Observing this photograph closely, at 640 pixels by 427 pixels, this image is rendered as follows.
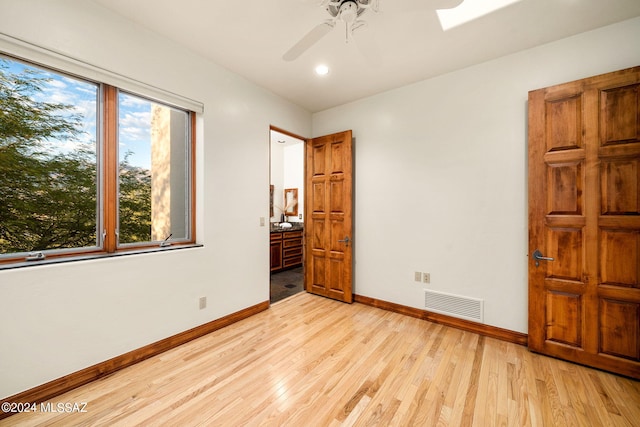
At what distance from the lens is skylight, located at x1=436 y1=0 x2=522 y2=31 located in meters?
1.94

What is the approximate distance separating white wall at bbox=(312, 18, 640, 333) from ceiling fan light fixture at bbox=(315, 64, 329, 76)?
2.87ft

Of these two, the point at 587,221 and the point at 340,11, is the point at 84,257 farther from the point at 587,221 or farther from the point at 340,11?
the point at 587,221

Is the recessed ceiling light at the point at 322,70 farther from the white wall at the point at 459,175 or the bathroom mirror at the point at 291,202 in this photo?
the bathroom mirror at the point at 291,202

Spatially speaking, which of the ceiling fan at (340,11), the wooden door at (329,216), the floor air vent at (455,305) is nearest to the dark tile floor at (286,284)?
the wooden door at (329,216)

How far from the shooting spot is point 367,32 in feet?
6.57

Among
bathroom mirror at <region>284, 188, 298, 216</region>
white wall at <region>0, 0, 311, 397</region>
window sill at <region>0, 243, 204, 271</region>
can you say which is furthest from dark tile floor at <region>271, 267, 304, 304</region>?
window sill at <region>0, 243, 204, 271</region>

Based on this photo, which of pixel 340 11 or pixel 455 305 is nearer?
pixel 340 11

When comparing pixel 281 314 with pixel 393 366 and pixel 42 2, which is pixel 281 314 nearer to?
pixel 393 366

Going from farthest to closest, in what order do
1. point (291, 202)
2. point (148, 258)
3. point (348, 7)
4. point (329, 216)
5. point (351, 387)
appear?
point (291, 202), point (329, 216), point (148, 258), point (351, 387), point (348, 7)

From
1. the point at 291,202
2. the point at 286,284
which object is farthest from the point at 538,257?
the point at 291,202

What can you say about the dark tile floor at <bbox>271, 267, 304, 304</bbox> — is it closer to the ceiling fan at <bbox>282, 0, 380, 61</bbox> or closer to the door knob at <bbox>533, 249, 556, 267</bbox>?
the door knob at <bbox>533, 249, 556, 267</bbox>

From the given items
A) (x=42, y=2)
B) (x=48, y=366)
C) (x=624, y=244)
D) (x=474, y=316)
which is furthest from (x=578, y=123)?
(x=48, y=366)

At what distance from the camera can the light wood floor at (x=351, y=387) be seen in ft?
5.25

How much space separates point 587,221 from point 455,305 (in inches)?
54.4
